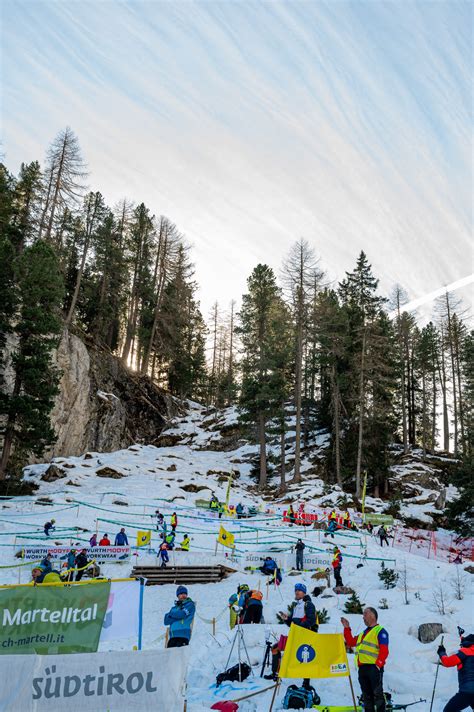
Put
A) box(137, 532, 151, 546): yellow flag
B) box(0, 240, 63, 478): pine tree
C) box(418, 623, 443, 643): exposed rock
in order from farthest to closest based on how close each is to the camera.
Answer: box(0, 240, 63, 478): pine tree < box(137, 532, 151, 546): yellow flag < box(418, 623, 443, 643): exposed rock

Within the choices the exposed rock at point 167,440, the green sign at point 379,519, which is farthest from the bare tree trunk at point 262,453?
the green sign at point 379,519

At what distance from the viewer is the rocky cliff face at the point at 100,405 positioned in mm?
Answer: 37312

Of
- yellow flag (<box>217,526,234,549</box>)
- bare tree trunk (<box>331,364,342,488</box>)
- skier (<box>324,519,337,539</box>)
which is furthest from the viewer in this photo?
bare tree trunk (<box>331,364,342,488</box>)

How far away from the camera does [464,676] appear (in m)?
6.21

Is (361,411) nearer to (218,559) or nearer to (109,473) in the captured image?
(109,473)

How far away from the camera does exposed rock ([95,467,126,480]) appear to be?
113 feet

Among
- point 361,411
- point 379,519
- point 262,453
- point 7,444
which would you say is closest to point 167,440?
point 262,453

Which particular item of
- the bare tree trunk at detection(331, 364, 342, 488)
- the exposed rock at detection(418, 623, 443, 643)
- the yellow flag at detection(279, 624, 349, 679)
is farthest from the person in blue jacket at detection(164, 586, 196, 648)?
the bare tree trunk at detection(331, 364, 342, 488)

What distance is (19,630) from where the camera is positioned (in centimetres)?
703

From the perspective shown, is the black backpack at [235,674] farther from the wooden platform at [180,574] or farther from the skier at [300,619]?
the wooden platform at [180,574]

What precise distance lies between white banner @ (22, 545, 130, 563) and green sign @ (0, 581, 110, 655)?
34.1 feet

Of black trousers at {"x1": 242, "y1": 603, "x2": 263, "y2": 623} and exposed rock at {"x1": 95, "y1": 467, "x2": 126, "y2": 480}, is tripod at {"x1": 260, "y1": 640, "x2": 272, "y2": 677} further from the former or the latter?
exposed rock at {"x1": 95, "y1": 467, "x2": 126, "y2": 480}

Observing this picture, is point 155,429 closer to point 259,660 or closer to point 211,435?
point 211,435

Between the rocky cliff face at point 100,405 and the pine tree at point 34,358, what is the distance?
3983 millimetres
